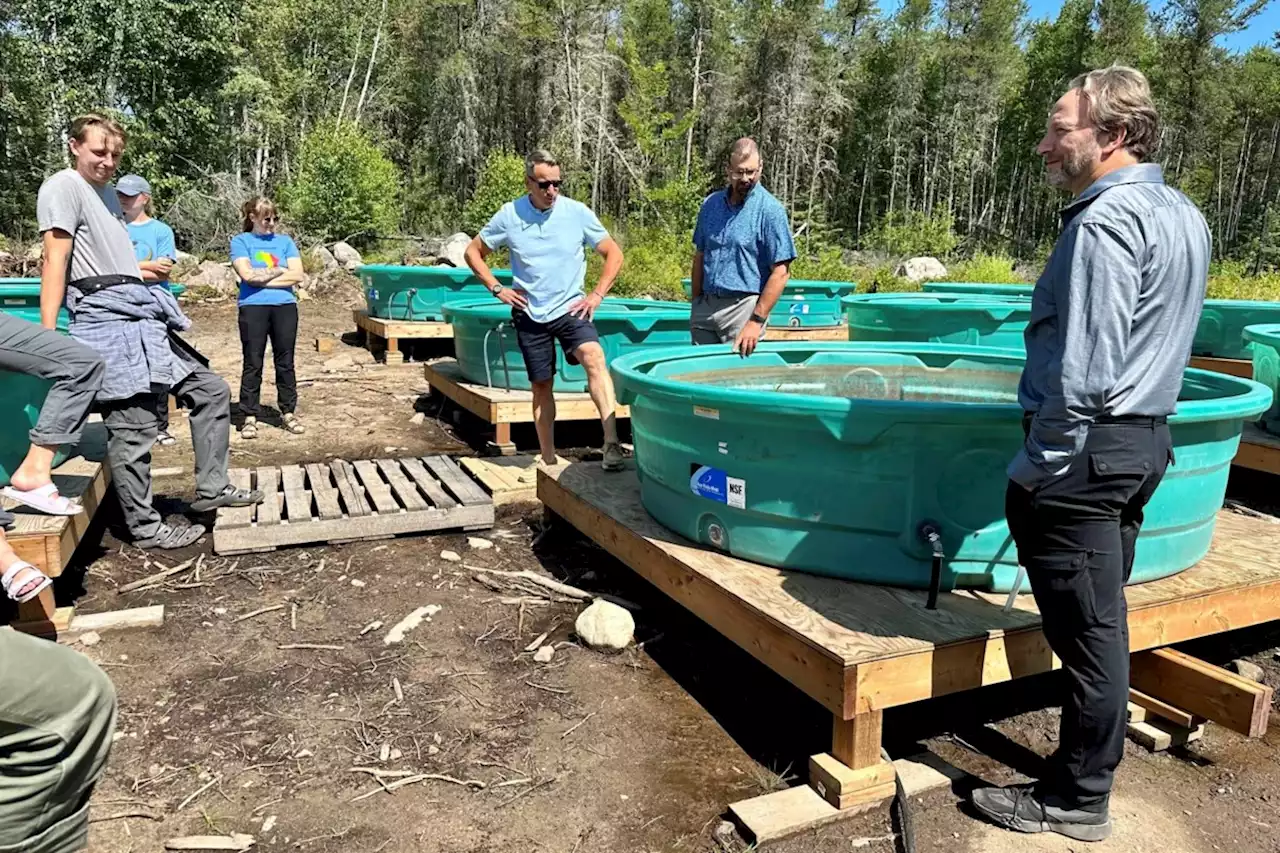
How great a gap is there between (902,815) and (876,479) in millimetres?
950

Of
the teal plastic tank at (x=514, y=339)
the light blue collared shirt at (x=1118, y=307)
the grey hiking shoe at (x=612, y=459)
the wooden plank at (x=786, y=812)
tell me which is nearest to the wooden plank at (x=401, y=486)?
the grey hiking shoe at (x=612, y=459)

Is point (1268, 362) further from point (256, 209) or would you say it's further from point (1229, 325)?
point (256, 209)

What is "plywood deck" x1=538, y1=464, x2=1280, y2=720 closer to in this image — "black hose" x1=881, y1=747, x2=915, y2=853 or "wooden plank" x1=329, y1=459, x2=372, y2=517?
"black hose" x1=881, y1=747, x2=915, y2=853

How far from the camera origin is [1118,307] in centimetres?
189

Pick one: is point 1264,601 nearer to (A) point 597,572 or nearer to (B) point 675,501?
(B) point 675,501

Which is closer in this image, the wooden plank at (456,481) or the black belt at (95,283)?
the black belt at (95,283)

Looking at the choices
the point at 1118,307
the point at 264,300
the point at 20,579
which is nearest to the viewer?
the point at 1118,307

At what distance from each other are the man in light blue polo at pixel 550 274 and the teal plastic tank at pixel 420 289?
17.1 ft

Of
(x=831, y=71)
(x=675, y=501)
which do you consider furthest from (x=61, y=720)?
(x=831, y=71)

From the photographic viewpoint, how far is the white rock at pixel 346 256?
16.4 meters

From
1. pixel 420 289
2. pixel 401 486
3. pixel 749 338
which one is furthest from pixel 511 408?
pixel 420 289

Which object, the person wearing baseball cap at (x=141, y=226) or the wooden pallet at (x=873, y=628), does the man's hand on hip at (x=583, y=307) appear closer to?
the wooden pallet at (x=873, y=628)

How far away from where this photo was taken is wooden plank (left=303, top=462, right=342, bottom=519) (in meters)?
4.49

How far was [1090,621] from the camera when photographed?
6.80 ft
